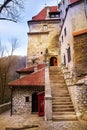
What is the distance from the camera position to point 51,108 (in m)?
12.0

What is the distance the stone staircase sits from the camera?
1184 centimetres

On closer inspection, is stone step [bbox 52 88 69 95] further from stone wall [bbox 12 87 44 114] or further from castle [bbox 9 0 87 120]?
stone wall [bbox 12 87 44 114]

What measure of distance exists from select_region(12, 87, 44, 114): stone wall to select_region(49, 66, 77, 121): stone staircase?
69.8 inches

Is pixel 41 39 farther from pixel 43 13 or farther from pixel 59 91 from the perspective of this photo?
pixel 59 91

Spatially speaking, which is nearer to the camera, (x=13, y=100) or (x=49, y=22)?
(x=13, y=100)

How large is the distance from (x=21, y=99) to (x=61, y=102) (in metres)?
4.50

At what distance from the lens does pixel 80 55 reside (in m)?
15.9

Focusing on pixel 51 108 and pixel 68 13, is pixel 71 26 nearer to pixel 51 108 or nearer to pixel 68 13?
pixel 68 13

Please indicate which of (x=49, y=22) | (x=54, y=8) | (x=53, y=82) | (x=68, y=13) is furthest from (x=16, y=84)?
(x=54, y=8)

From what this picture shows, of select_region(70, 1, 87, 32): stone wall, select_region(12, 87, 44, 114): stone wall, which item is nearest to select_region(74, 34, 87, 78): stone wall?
select_region(70, 1, 87, 32): stone wall

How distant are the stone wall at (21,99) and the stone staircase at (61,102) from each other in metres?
1.77

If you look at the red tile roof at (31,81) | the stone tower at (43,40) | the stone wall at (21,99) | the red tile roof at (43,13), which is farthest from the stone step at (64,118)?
the red tile roof at (43,13)

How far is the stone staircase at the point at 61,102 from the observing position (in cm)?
1184

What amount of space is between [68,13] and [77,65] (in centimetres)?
537
